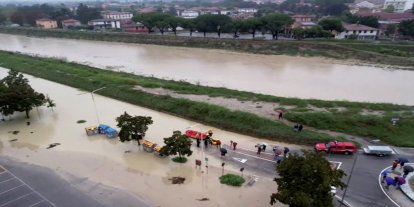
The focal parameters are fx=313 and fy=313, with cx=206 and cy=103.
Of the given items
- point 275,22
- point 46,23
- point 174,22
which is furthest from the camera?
point 46,23

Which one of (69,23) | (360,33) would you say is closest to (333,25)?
(360,33)

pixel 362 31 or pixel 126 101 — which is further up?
pixel 362 31

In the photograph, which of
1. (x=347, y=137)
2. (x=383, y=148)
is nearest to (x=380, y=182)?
(x=383, y=148)

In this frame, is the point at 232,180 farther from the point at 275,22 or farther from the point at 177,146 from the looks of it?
the point at 275,22

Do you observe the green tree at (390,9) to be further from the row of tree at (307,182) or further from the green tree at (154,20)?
the row of tree at (307,182)

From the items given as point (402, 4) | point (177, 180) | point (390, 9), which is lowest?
point (177, 180)

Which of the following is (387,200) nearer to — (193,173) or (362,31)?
(193,173)

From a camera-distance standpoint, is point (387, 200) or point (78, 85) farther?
point (78, 85)
